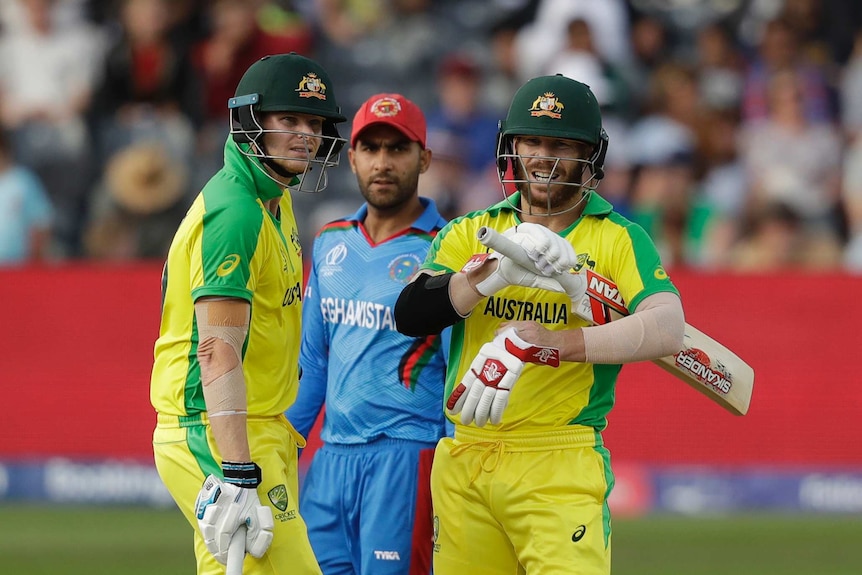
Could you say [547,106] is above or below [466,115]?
below

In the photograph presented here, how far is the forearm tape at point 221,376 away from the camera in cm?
440

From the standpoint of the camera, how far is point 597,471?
15.6 ft

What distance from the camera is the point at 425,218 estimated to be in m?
5.83

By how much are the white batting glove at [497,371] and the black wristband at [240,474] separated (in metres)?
0.69

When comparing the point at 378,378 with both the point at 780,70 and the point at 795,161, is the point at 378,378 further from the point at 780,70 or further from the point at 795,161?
the point at 780,70

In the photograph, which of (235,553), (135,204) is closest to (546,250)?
(235,553)

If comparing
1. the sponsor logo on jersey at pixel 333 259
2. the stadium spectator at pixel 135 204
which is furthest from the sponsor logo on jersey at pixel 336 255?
the stadium spectator at pixel 135 204

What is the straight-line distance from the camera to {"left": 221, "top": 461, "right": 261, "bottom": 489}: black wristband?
171 inches

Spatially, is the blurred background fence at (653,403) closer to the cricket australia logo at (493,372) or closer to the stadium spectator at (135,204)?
the stadium spectator at (135,204)

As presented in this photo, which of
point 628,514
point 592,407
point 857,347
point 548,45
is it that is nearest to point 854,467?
point 857,347

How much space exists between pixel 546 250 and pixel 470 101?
7834 millimetres

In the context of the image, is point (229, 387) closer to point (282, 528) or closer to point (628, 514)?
point (282, 528)

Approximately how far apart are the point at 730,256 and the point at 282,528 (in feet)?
25.5

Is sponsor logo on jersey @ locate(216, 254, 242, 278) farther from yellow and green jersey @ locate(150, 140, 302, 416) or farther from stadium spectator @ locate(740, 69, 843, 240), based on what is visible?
stadium spectator @ locate(740, 69, 843, 240)
